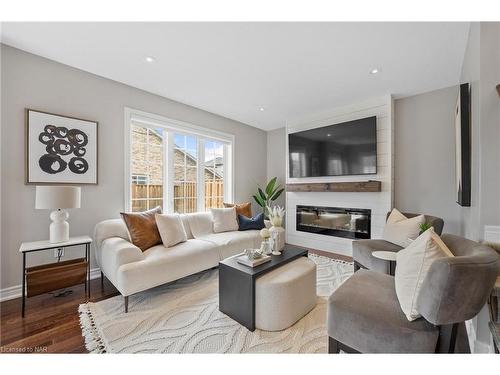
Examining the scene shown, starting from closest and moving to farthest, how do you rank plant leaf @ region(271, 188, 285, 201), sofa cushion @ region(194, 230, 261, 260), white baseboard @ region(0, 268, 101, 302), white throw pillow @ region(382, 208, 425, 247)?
white baseboard @ region(0, 268, 101, 302)
white throw pillow @ region(382, 208, 425, 247)
sofa cushion @ region(194, 230, 261, 260)
plant leaf @ region(271, 188, 285, 201)

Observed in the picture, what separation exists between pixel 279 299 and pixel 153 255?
50.6 inches

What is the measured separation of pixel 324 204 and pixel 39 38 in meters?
3.96

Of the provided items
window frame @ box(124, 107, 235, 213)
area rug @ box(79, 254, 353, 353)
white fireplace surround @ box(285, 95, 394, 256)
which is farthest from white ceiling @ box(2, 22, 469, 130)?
area rug @ box(79, 254, 353, 353)

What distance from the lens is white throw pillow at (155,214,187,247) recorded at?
8.15 ft

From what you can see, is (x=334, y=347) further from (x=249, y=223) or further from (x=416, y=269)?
Answer: (x=249, y=223)

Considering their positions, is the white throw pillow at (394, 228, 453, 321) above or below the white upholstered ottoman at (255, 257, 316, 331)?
above

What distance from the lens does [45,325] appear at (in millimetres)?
1696

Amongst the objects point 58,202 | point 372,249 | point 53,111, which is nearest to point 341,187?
point 372,249

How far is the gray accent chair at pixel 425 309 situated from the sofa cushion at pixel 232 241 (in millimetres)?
1611

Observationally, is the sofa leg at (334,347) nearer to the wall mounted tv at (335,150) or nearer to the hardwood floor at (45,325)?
the hardwood floor at (45,325)

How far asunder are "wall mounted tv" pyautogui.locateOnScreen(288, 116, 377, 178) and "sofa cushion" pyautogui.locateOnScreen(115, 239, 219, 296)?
226 centimetres

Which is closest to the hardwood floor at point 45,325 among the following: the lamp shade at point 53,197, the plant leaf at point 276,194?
the lamp shade at point 53,197

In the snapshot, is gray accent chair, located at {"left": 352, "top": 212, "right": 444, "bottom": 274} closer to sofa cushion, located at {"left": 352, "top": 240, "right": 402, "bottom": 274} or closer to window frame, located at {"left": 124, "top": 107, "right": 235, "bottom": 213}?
sofa cushion, located at {"left": 352, "top": 240, "right": 402, "bottom": 274}

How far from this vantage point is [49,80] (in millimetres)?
2295
